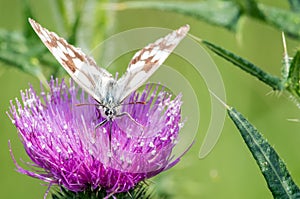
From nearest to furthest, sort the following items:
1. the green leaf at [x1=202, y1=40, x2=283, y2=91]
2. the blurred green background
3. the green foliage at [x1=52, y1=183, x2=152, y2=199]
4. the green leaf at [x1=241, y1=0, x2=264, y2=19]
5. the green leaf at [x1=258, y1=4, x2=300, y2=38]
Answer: the green leaf at [x1=202, y1=40, x2=283, y2=91] < the green foliage at [x1=52, y1=183, x2=152, y2=199] < the green leaf at [x1=258, y1=4, x2=300, y2=38] < the green leaf at [x1=241, y1=0, x2=264, y2=19] < the blurred green background

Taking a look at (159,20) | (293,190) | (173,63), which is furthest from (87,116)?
(159,20)

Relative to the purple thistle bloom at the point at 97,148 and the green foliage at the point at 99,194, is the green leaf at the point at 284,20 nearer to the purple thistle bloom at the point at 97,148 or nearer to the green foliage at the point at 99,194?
the purple thistle bloom at the point at 97,148

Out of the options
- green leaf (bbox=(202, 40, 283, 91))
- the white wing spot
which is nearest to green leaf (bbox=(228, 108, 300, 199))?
green leaf (bbox=(202, 40, 283, 91))

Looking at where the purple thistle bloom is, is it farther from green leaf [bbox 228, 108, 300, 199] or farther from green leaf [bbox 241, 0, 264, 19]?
green leaf [bbox 241, 0, 264, 19]

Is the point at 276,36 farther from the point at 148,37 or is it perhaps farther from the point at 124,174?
the point at 124,174

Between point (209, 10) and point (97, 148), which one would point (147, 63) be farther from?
point (209, 10)
